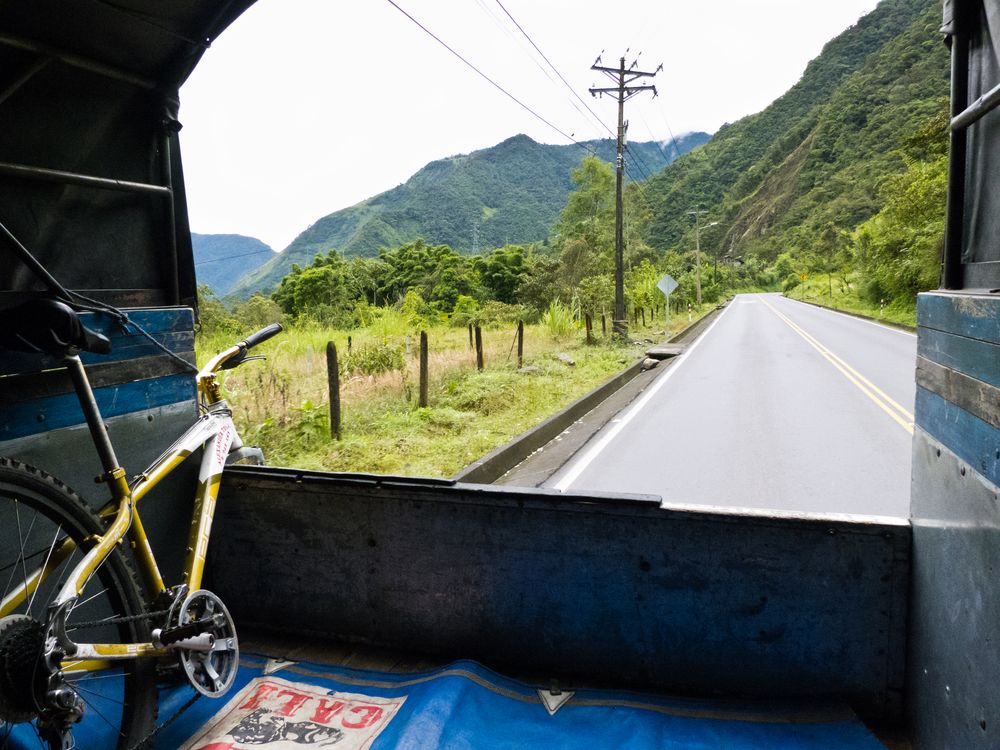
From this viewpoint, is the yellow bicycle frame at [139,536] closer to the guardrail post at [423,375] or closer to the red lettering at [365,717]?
the red lettering at [365,717]

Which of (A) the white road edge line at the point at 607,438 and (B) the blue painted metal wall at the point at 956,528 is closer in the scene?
(B) the blue painted metal wall at the point at 956,528

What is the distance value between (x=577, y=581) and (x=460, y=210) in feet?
358

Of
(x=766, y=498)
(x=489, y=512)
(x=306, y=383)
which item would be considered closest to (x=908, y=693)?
(x=489, y=512)

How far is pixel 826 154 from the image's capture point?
4021 inches

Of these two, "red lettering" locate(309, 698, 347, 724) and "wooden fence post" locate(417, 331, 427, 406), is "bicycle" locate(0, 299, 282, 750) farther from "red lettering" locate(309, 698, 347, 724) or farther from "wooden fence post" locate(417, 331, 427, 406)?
"wooden fence post" locate(417, 331, 427, 406)

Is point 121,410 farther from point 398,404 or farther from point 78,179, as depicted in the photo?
point 398,404

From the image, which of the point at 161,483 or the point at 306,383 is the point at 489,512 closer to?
the point at 161,483

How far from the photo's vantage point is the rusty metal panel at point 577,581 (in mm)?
2348

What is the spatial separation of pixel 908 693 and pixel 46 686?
107 inches

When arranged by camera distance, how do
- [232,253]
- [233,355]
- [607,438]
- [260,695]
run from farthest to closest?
[232,253], [607,438], [233,355], [260,695]

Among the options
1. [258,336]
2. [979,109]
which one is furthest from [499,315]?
[979,109]

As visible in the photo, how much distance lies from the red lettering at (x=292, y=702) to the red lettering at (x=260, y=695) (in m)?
0.06

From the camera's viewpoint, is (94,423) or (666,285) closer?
(94,423)

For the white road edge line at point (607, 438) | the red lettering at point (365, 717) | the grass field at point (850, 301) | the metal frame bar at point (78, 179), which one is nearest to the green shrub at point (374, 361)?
the white road edge line at point (607, 438)
